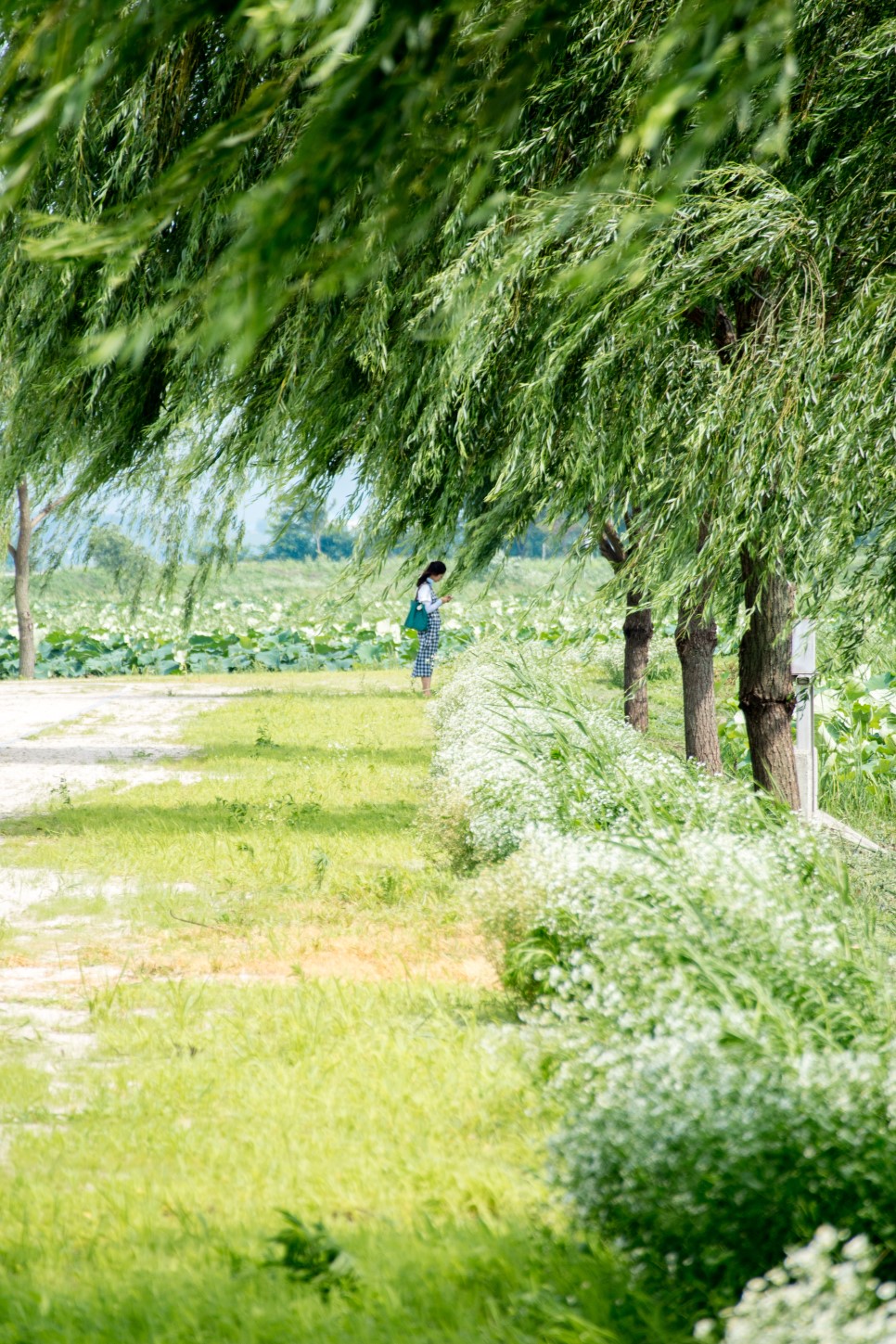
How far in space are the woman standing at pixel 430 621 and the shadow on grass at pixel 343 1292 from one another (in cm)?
1026

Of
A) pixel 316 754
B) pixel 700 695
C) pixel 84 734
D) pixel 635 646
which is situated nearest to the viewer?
pixel 700 695

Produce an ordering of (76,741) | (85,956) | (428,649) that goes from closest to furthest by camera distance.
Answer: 1. (85,956)
2. (76,741)
3. (428,649)

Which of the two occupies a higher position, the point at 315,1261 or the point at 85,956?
the point at 315,1261

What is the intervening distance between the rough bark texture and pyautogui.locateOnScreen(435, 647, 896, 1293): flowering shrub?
128 inches

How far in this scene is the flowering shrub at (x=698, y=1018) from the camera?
2.17 meters

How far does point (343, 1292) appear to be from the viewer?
94.2 inches

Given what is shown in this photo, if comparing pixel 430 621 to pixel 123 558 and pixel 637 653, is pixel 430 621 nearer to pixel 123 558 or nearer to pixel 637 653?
pixel 637 653

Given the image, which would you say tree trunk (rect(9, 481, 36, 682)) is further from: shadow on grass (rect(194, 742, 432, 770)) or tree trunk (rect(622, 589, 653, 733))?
tree trunk (rect(622, 589, 653, 733))

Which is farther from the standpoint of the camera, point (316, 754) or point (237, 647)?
point (237, 647)

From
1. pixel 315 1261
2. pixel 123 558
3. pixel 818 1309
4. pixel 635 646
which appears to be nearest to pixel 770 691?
pixel 315 1261

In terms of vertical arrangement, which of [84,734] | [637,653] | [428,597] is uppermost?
[428,597]

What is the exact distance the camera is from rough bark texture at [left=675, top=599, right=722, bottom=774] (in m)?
8.44

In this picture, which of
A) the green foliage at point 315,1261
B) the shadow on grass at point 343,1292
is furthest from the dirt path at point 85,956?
the green foliage at point 315,1261

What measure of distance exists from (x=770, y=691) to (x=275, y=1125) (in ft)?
12.1
